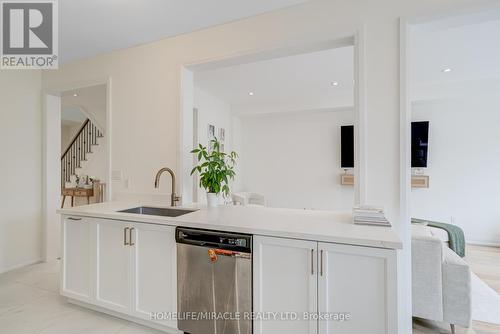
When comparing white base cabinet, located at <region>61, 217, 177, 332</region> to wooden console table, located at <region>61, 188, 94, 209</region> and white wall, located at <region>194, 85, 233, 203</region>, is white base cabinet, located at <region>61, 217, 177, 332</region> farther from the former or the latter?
wooden console table, located at <region>61, 188, 94, 209</region>

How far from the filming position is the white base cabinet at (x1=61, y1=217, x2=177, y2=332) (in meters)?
1.81

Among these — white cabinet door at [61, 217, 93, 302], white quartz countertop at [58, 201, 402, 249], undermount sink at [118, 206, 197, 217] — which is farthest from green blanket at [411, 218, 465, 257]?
white cabinet door at [61, 217, 93, 302]

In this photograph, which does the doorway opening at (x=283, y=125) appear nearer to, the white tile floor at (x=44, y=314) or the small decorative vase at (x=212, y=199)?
the small decorative vase at (x=212, y=199)

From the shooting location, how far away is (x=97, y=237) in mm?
2047

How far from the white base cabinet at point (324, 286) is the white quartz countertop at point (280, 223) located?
0.05 meters

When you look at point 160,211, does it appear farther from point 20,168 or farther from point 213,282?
point 20,168

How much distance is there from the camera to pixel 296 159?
5488 millimetres

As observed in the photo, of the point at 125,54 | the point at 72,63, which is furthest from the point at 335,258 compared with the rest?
the point at 72,63

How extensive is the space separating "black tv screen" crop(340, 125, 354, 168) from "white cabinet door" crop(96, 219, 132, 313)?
435 cm

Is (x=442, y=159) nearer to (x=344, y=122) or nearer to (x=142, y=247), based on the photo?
(x=344, y=122)

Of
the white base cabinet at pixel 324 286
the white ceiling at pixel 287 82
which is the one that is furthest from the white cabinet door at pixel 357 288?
the white ceiling at pixel 287 82

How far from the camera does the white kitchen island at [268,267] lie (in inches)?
51.6

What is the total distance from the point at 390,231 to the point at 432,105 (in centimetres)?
430

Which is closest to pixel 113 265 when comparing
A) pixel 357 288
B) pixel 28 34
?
pixel 357 288
